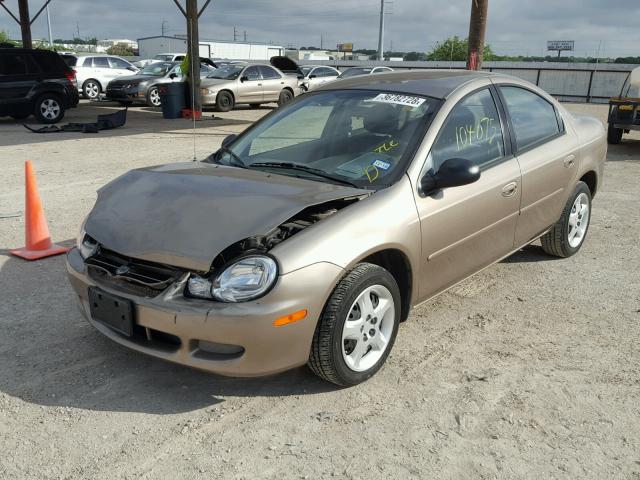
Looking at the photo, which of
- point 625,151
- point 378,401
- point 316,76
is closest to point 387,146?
point 378,401

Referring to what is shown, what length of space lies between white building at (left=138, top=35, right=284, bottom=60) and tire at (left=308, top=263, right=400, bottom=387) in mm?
56883

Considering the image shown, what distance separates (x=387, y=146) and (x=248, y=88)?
53.9ft

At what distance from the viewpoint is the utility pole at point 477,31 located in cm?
1304

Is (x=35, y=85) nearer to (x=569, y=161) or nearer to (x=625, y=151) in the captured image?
(x=625, y=151)

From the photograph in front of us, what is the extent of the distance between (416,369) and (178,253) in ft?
5.02

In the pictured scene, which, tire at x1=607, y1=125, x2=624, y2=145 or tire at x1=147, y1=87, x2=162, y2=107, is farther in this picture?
tire at x1=147, y1=87, x2=162, y2=107

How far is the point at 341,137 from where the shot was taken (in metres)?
4.04

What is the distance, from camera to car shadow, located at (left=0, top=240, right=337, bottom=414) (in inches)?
124

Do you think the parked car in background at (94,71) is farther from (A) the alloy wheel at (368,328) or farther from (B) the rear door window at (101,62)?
(A) the alloy wheel at (368,328)

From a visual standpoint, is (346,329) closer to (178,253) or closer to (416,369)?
(416,369)

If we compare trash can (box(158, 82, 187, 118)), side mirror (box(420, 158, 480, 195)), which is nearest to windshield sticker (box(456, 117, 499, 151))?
side mirror (box(420, 158, 480, 195))

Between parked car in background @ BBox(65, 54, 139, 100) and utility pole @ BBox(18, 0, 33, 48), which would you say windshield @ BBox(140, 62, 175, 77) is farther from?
utility pole @ BBox(18, 0, 33, 48)

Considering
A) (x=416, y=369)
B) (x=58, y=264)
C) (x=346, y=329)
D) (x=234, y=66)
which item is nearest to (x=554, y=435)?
(x=416, y=369)

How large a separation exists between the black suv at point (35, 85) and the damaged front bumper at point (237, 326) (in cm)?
1357
